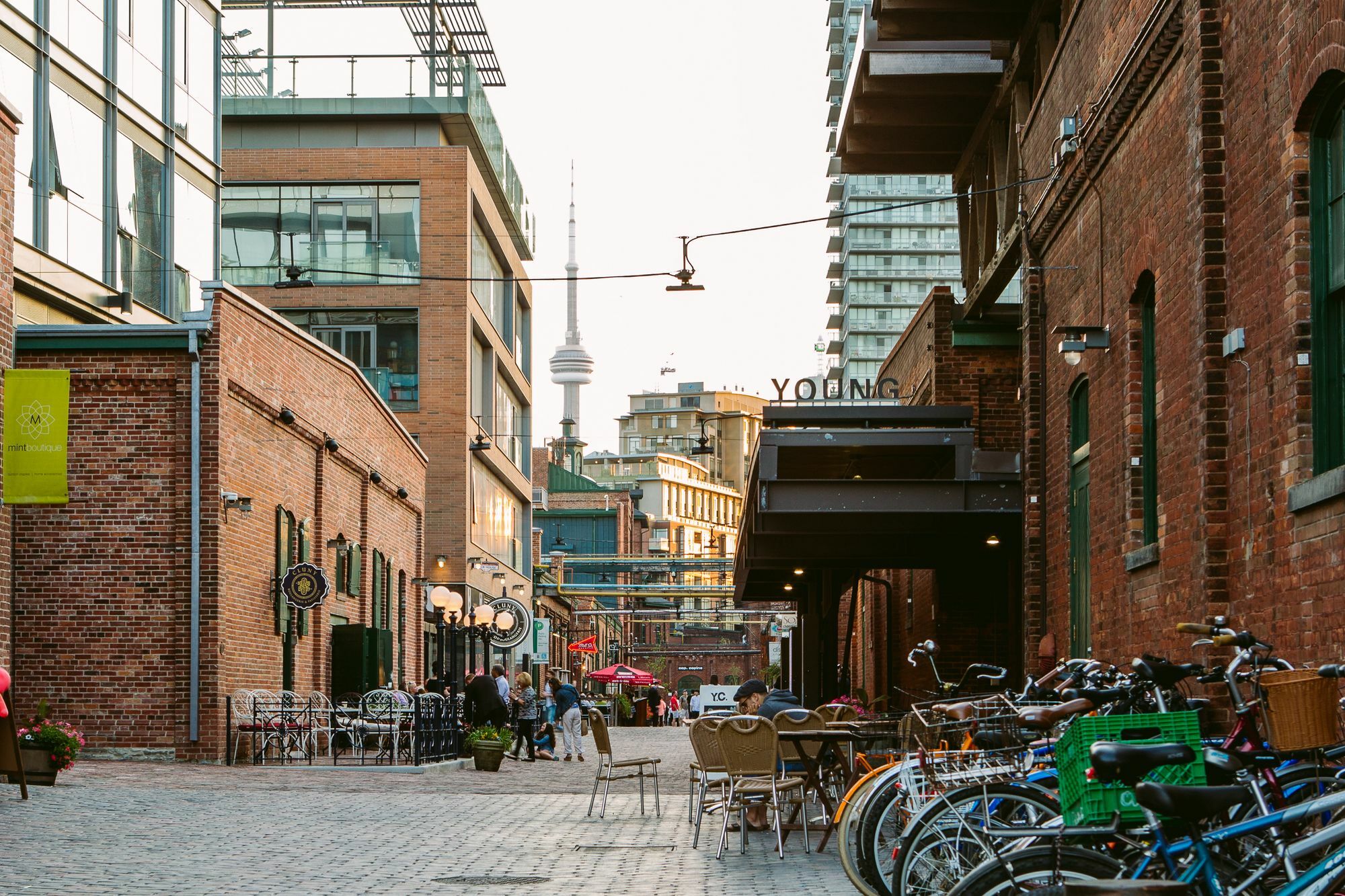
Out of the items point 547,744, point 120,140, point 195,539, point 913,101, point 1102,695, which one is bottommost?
point 547,744

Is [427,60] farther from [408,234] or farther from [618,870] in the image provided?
[618,870]

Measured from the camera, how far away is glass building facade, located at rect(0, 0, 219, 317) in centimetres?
2636

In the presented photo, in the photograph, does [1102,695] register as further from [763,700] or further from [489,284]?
[489,284]

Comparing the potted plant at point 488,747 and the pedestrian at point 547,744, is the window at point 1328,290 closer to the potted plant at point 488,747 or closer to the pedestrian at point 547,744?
the potted plant at point 488,747

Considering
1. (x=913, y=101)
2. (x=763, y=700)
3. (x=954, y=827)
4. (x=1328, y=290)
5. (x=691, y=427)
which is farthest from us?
(x=691, y=427)

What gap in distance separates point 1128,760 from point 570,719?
2569cm

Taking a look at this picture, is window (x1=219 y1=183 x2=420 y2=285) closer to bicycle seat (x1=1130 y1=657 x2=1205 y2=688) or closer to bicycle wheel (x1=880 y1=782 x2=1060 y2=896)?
bicycle wheel (x1=880 y1=782 x2=1060 y2=896)

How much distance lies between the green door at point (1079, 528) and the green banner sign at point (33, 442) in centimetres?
1060

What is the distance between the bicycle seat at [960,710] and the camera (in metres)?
8.43

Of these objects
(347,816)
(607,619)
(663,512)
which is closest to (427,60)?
(347,816)

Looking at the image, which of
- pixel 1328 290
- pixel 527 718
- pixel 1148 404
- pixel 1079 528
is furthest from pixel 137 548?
pixel 1328 290

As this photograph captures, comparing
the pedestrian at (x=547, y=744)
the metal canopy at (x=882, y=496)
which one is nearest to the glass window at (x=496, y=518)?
the pedestrian at (x=547, y=744)

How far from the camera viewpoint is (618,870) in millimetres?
11312

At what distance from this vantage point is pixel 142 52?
30766 millimetres
